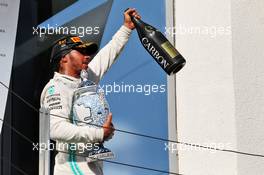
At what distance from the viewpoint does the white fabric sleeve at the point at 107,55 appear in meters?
3.67

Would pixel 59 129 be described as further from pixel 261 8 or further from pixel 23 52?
pixel 261 8

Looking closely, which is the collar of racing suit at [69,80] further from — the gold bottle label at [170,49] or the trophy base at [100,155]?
the gold bottle label at [170,49]

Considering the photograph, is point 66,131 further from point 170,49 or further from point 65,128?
point 170,49

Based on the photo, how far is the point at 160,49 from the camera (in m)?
3.45

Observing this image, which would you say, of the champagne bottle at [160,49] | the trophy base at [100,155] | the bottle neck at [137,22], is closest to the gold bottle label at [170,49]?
the champagne bottle at [160,49]

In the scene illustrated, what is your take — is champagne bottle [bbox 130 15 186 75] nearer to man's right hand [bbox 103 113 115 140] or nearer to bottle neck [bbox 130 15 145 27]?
bottle neck [bbox 130 15 145 27]

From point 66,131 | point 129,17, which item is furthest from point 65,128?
point 129,17

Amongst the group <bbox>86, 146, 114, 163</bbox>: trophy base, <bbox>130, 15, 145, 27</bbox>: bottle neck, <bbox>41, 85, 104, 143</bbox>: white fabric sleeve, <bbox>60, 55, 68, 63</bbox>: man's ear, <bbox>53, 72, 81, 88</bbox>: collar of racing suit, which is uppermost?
<bbox>130, 15, 145, 27</bbox>: bottle neck

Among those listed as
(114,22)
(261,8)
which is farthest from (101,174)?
(261,8)

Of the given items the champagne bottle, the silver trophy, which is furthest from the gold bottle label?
the silver trophy

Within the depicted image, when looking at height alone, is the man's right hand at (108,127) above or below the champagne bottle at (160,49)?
below

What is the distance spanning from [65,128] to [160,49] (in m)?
0.63

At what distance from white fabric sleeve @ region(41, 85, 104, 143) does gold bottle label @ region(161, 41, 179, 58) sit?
525 millimetres

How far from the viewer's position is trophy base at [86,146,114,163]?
347 centimetres
